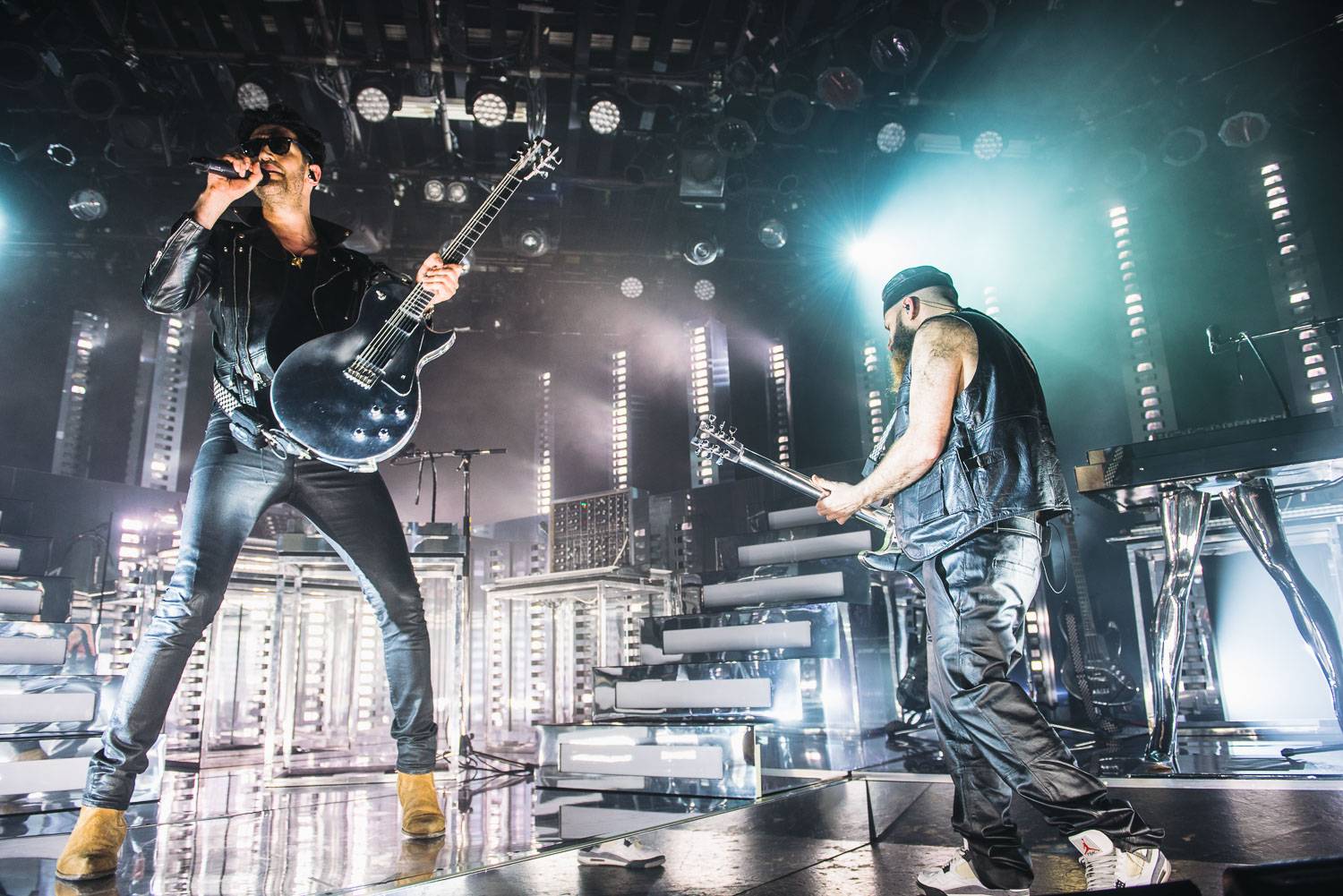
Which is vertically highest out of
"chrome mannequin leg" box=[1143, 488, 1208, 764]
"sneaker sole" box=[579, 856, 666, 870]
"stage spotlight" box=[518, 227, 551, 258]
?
"stage spotlight" box=[518, 227, 551, 258]

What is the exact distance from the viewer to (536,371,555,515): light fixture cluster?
923cm

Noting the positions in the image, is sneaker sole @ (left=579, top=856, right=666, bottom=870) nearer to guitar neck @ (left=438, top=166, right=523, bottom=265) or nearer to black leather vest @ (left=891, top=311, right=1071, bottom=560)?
black leather vest @ (left=891, top=311, right=1071, bottom=560)

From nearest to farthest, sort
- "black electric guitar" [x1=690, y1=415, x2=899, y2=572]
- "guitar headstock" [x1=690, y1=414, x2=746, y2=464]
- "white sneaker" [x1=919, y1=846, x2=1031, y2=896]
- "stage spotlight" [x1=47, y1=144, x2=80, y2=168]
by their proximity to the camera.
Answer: "white sneaker" [x1=919, y1=846, x2=1031, y2=896] < "black electric guitar" [x1=690, y1=415, x2=899, y2=572] < "guitar headstock" [x1=690, y1=414, x2=746, y2=464] < "stage spotlight" [x1=47, y1=144, x2=80, y2=168]

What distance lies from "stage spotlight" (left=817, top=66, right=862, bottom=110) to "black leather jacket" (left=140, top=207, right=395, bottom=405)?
4882 mm

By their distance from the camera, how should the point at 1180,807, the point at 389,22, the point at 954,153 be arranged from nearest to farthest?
the point at 1180,807
the point at 389,22
the point at 954,153

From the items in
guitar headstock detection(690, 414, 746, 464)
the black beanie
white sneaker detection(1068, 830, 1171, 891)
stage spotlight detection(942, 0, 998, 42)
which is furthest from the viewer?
stage spotlight detection(942, 0, 998, 42)

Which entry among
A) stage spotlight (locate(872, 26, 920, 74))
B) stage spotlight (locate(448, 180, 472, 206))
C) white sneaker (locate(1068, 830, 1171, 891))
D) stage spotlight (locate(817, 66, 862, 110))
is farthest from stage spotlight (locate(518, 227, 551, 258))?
white sneaker (locate(1068, 830, 1171, 891))

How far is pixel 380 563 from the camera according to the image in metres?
2.58

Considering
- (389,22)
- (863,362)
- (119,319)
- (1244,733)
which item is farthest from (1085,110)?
(119,319)

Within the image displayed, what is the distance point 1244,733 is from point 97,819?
5024mm

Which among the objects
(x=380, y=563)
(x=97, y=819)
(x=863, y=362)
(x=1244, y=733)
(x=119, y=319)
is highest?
(x=119, y=319)

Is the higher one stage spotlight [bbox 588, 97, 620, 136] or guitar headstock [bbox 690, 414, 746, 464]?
stage spotlight [bbox 588, 97, 620, 136]

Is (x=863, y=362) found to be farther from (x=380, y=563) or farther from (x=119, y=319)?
(x=119, y=319)

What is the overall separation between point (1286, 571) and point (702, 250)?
19.6 feet
